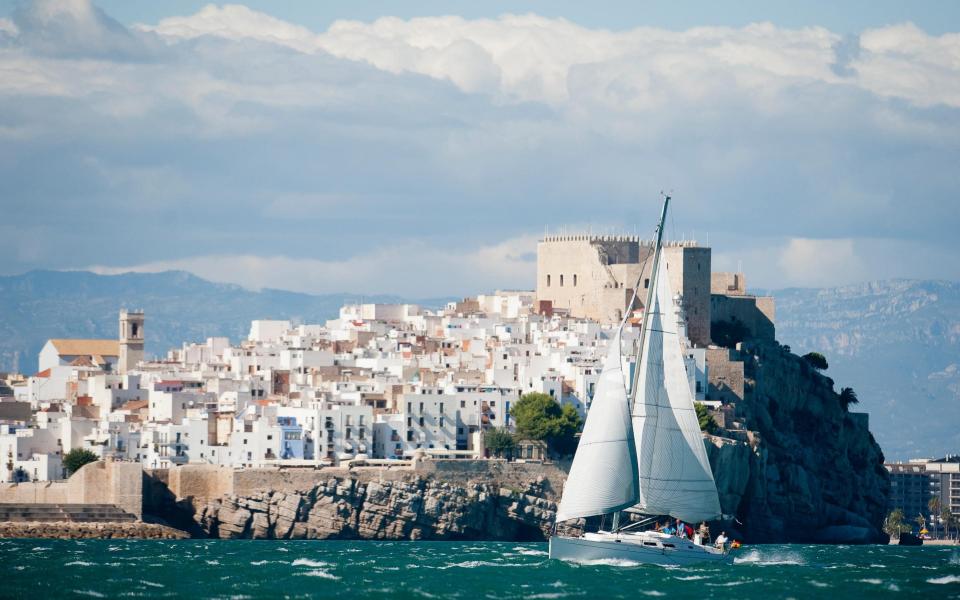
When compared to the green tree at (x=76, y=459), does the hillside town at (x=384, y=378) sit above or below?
above

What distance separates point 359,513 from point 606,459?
20.5m

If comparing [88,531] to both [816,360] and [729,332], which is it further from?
[816,360]

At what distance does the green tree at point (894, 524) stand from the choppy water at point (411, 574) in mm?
57338

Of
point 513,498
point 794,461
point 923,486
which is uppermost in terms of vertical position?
point 794,461

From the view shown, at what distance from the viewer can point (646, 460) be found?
62625 millimetres

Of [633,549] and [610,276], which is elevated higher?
[610,276]

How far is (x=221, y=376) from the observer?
103188mm

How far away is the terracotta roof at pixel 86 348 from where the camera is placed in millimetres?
127938

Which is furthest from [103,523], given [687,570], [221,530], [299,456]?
[687,570]

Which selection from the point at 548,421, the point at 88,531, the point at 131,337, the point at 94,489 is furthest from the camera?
the point at 131,337

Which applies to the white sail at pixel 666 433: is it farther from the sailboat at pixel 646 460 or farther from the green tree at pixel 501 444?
the green tree at pixel 501 444

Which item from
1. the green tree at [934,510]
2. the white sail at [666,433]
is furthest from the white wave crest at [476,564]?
the green tree at [934,510]

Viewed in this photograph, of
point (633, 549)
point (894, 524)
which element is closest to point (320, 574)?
point (633, 549)

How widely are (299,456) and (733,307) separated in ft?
101
